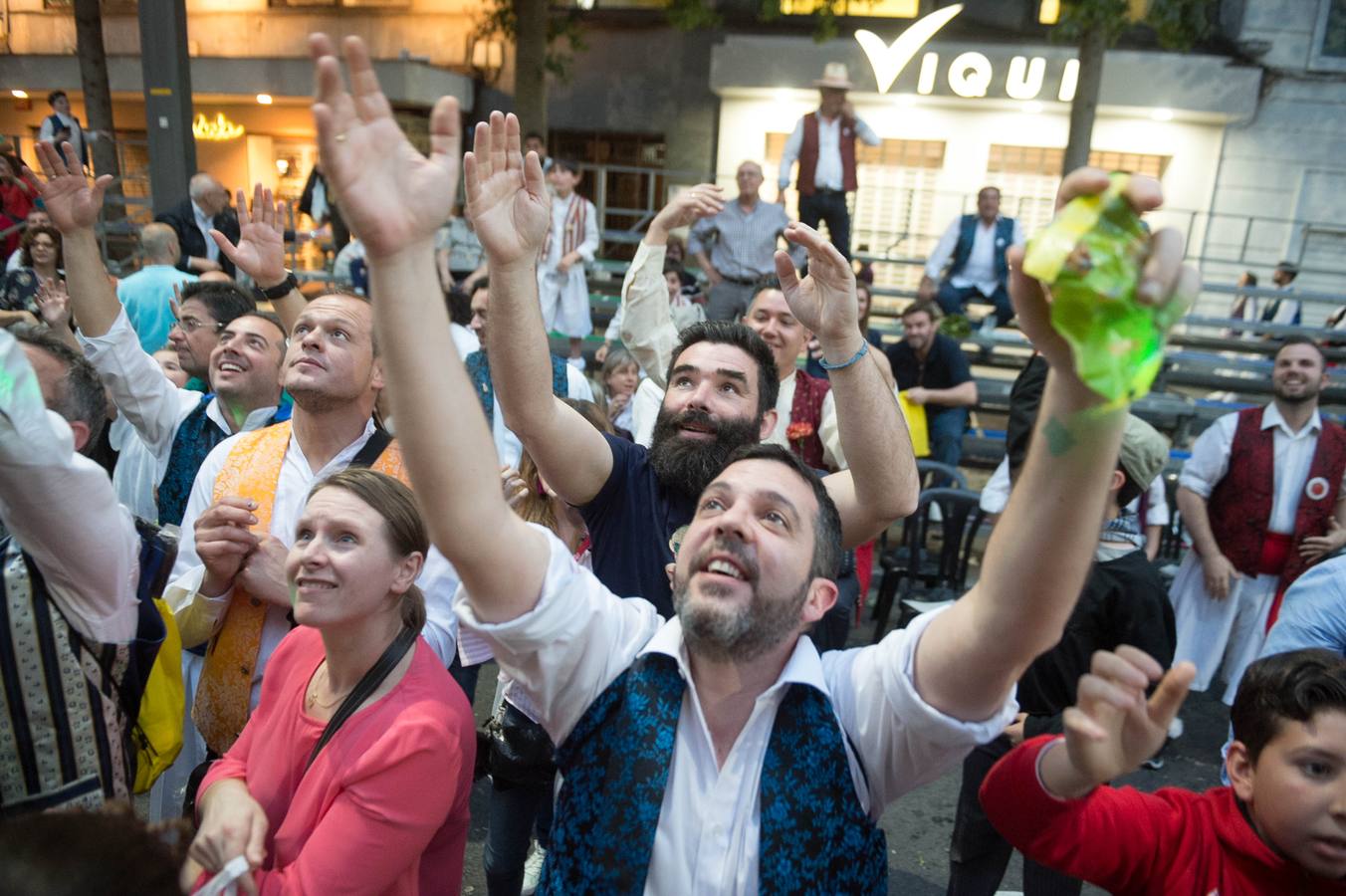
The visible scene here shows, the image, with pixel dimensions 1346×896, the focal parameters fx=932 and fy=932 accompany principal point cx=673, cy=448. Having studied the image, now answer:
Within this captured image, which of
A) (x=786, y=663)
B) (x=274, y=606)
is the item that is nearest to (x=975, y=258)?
(x=274, y=606)

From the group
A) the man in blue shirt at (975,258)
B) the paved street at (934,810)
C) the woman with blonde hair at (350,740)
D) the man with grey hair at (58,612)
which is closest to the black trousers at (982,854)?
the paved street at (934,810)

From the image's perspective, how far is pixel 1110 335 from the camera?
1099mm

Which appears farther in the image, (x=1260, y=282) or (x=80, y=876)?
(x=1260, y=282)

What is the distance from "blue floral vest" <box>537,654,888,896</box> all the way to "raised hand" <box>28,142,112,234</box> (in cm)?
239

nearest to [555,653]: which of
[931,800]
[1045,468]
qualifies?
[1045,468]

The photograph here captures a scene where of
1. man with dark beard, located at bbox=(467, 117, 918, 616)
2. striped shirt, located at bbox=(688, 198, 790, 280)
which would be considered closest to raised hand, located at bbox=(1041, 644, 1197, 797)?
man with dark beard, located at bbox=(467, 117, 918, 616)

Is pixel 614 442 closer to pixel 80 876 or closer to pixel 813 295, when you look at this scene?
pixel 813 295

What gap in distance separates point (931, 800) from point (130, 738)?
3.09 meters

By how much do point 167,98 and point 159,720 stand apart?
26.2ft

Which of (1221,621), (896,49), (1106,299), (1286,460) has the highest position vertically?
(896,49)

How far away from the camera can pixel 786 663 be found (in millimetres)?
1578

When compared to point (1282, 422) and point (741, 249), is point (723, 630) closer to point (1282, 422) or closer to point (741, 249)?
point (1282, 422)

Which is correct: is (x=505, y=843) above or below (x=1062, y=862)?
below

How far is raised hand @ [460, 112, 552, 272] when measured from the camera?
194cm
